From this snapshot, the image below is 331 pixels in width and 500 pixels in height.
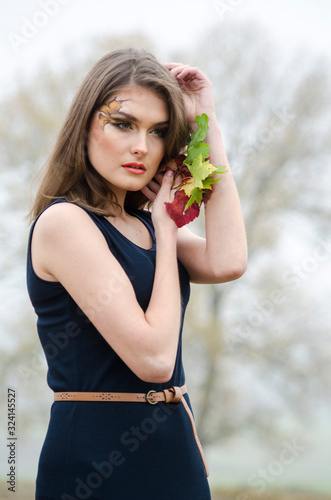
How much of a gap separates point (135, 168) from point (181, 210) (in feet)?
0.63

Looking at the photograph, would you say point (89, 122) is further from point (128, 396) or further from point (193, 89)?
point (128, 396)

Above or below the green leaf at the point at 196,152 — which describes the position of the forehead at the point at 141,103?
above

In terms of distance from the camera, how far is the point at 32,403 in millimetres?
7648

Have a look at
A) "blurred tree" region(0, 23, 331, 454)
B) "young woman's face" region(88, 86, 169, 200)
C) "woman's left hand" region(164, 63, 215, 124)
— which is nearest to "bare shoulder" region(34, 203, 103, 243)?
"young woman's face" region(88, 86, 169, 200)

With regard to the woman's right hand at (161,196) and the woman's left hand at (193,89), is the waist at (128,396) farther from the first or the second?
the woman's left hand at (193,89)

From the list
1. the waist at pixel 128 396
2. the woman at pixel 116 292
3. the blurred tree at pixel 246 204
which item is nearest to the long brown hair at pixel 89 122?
the woman at pixel 116 292

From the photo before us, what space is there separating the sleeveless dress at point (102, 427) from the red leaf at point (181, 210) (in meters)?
0.20

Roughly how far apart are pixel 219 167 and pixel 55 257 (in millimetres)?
651

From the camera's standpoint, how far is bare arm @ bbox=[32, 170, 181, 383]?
1524 mm

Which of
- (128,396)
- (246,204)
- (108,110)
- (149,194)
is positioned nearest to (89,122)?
(108,110)

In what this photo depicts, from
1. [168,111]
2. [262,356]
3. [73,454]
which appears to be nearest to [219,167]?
[168,111]

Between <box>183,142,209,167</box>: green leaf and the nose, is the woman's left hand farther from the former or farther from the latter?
the nose

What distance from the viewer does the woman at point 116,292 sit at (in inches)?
61.7

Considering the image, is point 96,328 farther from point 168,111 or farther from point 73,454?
point 168,111
